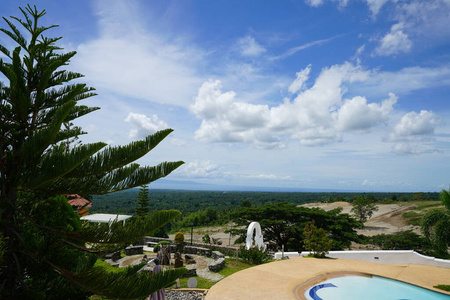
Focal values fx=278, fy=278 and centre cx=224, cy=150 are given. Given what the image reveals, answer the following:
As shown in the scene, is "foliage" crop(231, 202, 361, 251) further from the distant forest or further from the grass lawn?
the distant forest

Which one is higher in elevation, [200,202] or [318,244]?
[318,244]

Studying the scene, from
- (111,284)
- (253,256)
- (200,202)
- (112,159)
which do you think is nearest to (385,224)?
(253,256)

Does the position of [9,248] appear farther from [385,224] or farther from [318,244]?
[385,224]

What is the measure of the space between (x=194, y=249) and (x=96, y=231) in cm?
1436

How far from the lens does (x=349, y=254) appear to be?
44.4ft

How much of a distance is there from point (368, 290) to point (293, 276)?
2697 millimetres

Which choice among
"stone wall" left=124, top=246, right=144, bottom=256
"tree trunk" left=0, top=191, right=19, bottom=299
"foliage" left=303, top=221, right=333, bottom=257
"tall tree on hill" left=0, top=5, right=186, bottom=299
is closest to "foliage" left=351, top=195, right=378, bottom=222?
"foliage" left=303, top=221, right=333, bottom=257

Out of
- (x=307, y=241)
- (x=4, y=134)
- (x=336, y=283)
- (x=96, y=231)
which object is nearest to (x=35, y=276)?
(x=96, y=231)

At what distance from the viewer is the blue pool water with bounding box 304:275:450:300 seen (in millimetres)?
9023

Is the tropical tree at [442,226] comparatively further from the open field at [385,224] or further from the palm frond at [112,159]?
the open field at [385,224]

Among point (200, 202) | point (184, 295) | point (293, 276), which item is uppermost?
point (293, 276)

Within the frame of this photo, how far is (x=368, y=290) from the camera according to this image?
9820mm

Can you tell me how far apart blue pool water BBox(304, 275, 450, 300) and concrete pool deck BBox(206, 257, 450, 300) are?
0.25 meters

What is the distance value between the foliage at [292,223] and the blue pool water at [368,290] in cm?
1031
